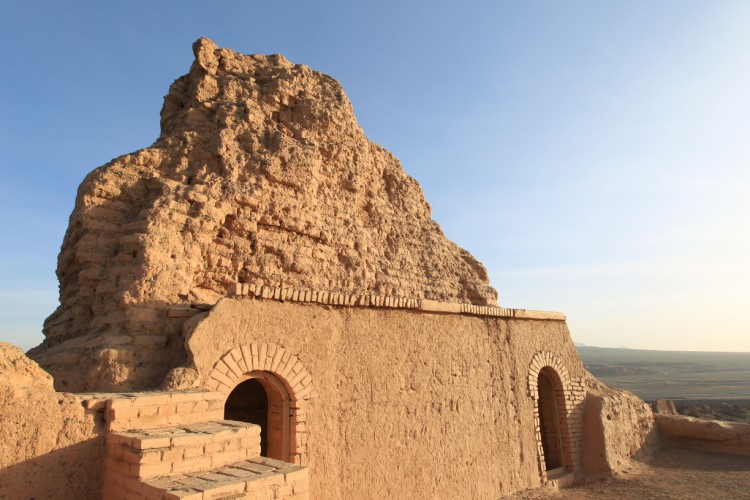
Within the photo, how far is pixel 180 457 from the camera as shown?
316 centimetres

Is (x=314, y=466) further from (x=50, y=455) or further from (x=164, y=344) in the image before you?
(x=50, y=455)

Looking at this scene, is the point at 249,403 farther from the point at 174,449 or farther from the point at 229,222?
the point at 174,449

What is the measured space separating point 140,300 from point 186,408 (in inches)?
67.6

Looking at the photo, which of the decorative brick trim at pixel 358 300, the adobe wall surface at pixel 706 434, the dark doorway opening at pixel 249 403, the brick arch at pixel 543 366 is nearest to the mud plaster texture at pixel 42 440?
the decorative brick trim at pixel 358 300

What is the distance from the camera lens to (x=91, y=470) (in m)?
3.31

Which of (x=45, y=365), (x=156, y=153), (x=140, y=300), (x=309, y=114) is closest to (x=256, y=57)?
(x=309, y=114)

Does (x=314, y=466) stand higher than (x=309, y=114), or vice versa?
(x=309, y=114)

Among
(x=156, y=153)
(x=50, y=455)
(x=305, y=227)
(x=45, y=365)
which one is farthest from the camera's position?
(x=305, y=227)

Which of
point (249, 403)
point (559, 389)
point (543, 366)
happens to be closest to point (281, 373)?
point (249, 403)

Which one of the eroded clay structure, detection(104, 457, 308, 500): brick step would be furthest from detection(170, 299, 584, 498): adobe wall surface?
detection(104, 457, 308, 500): brick step

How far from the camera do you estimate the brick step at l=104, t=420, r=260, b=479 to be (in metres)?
3.04

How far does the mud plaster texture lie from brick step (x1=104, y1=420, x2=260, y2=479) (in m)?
0.14

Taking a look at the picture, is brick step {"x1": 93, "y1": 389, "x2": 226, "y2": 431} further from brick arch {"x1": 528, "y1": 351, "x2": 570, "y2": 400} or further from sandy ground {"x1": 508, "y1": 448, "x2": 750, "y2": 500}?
brick arch {"x1": 528, "y1": 351, "x2": 570, "y2": 400}

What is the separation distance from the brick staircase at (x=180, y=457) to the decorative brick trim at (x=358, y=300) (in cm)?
133
